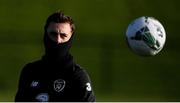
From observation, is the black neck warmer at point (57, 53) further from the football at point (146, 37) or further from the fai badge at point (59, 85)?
the football at point (146, 37)

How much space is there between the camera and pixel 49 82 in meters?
4.55

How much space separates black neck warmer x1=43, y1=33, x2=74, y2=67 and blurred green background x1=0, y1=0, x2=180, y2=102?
28.1 ft

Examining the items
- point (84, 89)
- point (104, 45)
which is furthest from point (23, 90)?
point (104, 45)

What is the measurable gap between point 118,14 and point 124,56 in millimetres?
976

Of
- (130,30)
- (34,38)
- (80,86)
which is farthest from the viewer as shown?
(34,38)

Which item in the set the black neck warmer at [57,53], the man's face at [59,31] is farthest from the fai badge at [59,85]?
the man's face at [59,31]

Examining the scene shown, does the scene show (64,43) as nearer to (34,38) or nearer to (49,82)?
(49,82)

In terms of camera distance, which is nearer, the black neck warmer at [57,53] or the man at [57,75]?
Result: the man at [57,75]

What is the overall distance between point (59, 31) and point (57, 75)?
0.97 ft

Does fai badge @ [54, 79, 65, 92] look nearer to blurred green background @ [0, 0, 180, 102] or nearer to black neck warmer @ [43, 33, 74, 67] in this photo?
black neck warmer @ [43, 33, 74, 67]

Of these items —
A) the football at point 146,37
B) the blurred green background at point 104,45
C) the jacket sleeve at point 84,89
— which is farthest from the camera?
the blurred green background at point 104,45

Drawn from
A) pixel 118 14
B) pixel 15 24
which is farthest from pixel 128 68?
pixel 15 24

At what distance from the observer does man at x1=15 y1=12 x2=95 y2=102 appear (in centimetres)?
446

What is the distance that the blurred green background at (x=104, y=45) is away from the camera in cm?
1351
